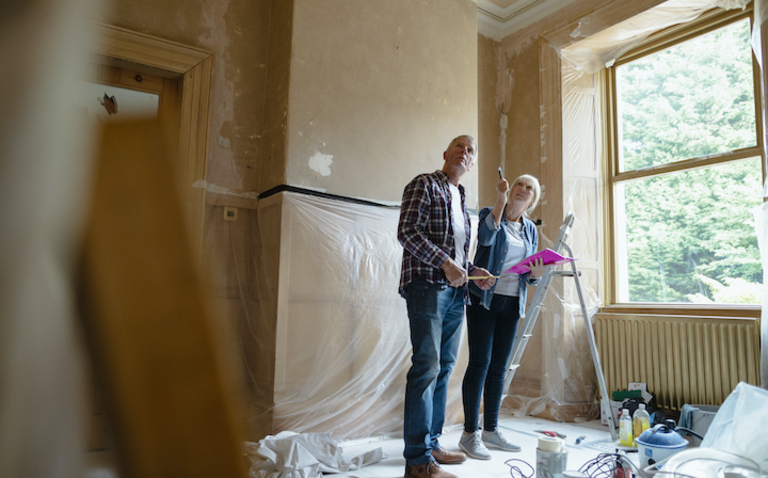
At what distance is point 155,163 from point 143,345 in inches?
3.8

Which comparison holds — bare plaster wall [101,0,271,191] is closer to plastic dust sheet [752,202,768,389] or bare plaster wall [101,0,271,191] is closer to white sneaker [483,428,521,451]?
white sneaker [483,428,521,451]

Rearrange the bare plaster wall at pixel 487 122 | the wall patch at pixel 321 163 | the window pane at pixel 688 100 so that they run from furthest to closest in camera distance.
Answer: the bare plaster wall at pixel 487 122
the window pane at pixel 688 100
the wall patch at pixel 321 163

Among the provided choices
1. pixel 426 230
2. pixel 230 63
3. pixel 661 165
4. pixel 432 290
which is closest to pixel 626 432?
pixel 432 290

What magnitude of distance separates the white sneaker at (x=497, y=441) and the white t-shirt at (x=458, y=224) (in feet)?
A: 3.07

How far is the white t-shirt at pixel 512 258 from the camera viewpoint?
2.40m

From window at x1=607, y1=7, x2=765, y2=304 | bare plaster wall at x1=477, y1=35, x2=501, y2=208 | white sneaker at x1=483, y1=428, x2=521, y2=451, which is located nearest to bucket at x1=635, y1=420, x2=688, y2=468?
white sneaker at x1=483, y1=428, x2=521, y2=451

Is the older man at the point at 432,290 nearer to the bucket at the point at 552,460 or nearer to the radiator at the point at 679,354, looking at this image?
the bucket at the point at 552,460

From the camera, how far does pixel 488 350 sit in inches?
93.7

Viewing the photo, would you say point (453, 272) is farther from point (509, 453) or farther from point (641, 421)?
point (641, 421)

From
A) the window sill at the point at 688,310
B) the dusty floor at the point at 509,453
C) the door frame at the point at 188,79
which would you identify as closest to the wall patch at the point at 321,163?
the door frame at the point at 188,79

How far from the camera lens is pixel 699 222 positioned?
3.36 meters

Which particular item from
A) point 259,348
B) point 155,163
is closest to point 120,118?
point 155,163

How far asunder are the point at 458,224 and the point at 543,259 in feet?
1.41

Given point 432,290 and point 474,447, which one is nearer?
point 432,290
